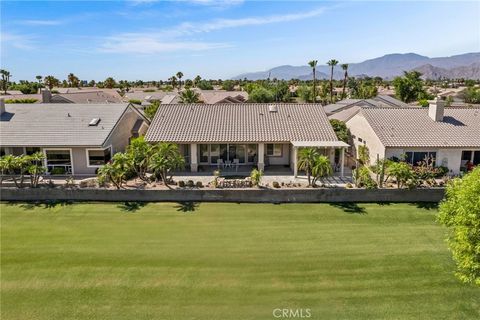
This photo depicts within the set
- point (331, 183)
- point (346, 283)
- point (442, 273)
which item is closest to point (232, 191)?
point (331, 183)

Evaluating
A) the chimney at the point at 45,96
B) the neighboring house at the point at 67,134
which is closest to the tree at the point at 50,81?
the chimney at the point at 45,96

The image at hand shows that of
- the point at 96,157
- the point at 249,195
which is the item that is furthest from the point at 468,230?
the point at 96,157

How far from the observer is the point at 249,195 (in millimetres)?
25859

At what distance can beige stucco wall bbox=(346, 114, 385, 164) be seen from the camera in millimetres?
31016

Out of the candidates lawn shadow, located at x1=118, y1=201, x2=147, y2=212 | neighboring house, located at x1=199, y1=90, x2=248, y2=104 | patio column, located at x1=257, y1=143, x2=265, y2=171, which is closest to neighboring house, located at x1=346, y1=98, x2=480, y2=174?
patio column, located at x1=257, y1=143, x2=265, y2=171

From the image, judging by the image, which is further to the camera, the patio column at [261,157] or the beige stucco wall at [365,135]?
the patio column at [261,157]

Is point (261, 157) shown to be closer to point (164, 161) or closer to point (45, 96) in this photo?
point (164, 161)

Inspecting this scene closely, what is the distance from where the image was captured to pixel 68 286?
51.8 feet

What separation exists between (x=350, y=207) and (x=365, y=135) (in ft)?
37.7

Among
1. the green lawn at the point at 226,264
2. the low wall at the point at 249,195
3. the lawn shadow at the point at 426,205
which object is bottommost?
the green lawn at the point at 226,264

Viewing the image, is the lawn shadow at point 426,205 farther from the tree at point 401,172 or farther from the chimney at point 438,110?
the chimney at point 438,110

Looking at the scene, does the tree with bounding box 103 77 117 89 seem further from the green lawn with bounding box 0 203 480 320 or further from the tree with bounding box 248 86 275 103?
the green lawn with bounding box 0 203 480 320

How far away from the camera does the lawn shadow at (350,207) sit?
950 inches

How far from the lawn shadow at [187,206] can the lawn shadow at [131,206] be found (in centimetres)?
247
